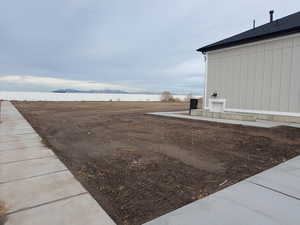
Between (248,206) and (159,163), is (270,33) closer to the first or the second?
(159,163)

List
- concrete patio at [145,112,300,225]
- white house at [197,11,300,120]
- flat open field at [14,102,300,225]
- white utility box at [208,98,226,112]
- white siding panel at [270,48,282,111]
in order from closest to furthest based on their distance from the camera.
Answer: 1. concrete patio at [145,112,300,225]
2. flat open field at [14,102,300,225]
3. white house at [197,11,300,120]
4. white siding panel at [270,48,282,111]
5. white utility box at [208,98,226,112]

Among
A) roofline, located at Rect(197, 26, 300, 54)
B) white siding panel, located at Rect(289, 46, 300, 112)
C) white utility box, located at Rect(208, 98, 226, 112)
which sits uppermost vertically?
roofline, located at Rect(197, 26, 300, 54)

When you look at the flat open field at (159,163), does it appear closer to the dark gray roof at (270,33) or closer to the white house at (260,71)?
the white house at (260,71)

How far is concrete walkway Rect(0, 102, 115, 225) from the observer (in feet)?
5.24

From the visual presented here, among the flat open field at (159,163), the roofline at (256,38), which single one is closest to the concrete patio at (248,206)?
the flat open field at (159,163)

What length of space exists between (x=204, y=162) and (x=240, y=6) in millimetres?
11054

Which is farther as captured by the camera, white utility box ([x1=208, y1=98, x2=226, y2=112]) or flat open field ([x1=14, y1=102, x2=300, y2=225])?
white utility box ([x1=208, y1=98, x2=226, y2=112])

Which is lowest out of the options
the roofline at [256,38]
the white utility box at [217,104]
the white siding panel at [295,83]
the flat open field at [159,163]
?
the flat open field at [159,163]

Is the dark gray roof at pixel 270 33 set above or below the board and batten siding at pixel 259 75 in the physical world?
above

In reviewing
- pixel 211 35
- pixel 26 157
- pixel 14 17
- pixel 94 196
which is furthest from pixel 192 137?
pixel 14 17

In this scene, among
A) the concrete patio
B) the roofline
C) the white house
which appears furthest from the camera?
the white house

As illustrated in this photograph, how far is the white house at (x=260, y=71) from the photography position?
7.09m

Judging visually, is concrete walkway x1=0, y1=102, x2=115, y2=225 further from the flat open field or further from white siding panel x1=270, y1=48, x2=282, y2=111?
white siding panel x1=270, y1=48, x2=282, y2=111

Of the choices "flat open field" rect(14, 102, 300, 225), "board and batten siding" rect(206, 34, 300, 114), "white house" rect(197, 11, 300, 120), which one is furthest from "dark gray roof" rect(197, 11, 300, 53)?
"flat open field" rect(14, 102, 300, 225)
